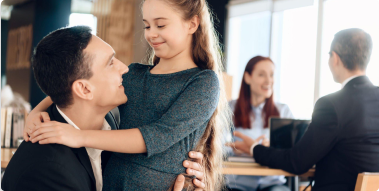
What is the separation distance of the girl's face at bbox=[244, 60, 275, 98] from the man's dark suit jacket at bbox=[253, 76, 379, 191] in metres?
1.24

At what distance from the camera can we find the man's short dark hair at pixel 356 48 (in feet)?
7.25

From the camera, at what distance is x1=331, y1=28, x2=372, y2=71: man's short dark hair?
7.25 feet

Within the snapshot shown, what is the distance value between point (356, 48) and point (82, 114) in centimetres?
175

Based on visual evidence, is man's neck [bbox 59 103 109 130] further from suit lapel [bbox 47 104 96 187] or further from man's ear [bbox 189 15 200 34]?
man's ear [bbox 189 15 200 34]

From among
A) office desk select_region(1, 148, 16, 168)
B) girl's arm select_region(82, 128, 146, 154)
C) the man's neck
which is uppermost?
the man's neck

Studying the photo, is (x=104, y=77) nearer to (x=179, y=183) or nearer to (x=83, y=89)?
(x=83, y=89)

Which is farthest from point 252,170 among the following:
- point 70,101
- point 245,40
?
point 245,40

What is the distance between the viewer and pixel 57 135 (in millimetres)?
1166

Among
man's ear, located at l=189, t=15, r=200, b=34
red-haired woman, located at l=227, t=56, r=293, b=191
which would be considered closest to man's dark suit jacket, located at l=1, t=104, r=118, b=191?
man's ear, located at l=189, t=15, r=200, b=34

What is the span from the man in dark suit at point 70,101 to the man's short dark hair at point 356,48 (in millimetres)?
1372

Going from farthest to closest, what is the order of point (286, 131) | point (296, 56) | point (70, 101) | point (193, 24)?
1. point (296, 56)
2. point (286, 131)
3. point (193, 24)
4. point (70, 101)

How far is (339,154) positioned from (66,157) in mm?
1664

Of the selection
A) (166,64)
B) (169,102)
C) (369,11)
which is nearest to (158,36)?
(166,64)

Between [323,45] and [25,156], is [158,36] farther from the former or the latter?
[323,45]
